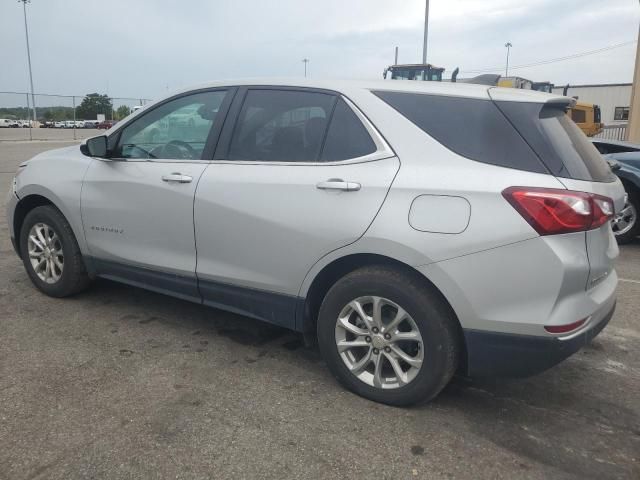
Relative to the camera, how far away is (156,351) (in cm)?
357

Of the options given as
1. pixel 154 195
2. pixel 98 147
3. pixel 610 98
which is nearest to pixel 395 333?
pixel 154 195

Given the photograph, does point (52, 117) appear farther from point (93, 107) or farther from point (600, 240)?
point (600, 240)

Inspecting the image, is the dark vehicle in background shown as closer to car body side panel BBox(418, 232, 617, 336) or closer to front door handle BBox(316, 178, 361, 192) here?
car body side panel BBox(418, 232, 617, 336)

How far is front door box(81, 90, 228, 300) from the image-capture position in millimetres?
3555

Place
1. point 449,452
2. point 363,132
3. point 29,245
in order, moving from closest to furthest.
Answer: point 449,452, point 363,132, point 29,245

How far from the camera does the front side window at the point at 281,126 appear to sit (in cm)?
314

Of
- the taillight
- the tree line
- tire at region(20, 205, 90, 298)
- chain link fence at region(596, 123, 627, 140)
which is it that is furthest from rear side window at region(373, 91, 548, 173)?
the tree line

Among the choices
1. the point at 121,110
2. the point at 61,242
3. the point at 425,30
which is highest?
the point at 425,30

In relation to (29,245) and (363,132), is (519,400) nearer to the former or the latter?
(363,132)

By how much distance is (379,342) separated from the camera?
9.47ft

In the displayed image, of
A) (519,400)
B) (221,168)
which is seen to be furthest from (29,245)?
(519,400)

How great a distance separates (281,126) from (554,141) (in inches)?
58.8

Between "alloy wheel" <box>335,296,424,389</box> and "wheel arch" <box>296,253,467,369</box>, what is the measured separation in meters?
0.18

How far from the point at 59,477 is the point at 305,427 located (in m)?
1.10
